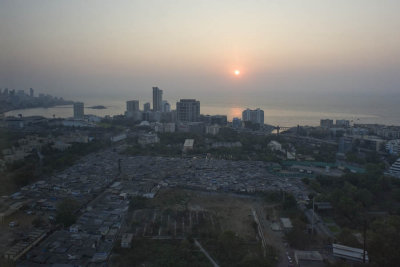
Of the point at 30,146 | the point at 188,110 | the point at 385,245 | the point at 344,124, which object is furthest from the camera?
the point at 188,110

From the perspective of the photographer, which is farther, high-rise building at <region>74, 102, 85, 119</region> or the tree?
high-rise building at <region>74, 102, 85, 119</region>

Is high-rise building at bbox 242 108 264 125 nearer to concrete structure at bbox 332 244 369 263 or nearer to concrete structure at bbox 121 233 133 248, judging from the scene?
concrete structure at bbox 332 244 369 263

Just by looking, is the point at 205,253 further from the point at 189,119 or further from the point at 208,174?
the point at 189,119

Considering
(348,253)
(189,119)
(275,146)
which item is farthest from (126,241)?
(189,119)

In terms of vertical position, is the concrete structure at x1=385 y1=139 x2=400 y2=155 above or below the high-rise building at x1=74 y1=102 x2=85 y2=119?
below

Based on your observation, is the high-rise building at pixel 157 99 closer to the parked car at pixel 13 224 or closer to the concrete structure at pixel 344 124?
the concrete structure at pixel 344 124

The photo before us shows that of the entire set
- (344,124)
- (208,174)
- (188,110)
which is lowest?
(208,174)

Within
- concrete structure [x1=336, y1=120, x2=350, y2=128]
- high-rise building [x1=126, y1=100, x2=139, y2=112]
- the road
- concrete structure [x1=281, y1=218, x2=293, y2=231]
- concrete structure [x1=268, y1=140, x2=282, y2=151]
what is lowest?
the road

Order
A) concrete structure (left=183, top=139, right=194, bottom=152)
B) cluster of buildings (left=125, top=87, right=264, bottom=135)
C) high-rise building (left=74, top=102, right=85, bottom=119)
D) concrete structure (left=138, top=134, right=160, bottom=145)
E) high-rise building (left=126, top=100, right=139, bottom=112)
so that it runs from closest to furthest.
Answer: concrete structure (left=183, top=139, right=194, bottom=152), concrete structure (left=138, top=134, right=160, bottom=145), cluster of buildings (left=125, top=87, right=264, bottom=135), high-rise building (left=74, top=102, right=85, bottom=119), high-rise building (left=126, top=100, right=139, bottom=112)

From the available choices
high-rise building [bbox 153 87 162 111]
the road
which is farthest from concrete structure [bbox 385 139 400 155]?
high-rise building [bbox 153 87 162 111]

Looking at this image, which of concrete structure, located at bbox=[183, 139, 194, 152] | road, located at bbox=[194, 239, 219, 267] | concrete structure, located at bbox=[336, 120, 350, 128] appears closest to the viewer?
road, located at bbox=[194, 239, 219, 267]
